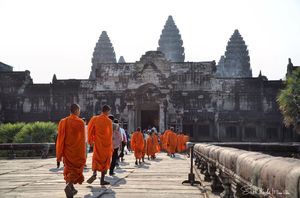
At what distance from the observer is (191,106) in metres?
32.0

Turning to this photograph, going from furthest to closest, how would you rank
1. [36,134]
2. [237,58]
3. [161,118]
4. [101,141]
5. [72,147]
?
[237,58] → [161,118] → [36,134] → [101,141] → [72,147]

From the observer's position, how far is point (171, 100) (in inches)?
1259

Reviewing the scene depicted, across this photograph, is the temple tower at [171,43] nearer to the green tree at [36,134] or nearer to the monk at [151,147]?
the green tree at [36,134]

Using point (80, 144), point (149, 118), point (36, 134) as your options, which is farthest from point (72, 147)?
point (149, 118)

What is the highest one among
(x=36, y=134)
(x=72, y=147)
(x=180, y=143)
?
(x=72, y=147)

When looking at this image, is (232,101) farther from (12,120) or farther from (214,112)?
(12,120)

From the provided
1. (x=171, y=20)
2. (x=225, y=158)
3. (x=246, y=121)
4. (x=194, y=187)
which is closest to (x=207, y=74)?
(x=246, y=121)

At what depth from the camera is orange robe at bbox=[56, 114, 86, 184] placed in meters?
6.73

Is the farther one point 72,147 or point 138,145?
point 138,145

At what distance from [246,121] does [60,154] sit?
2647 centimetres

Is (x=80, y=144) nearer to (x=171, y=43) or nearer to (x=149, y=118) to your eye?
(x=149, y=118)

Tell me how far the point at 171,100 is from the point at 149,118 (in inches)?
112

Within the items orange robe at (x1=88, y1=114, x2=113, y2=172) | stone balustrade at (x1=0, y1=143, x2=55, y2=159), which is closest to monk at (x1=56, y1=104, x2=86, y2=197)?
orange robe at (x1=88, y1=114, x2=113, y2=172)

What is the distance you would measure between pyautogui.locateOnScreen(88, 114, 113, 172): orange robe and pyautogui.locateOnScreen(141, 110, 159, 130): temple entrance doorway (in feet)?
78.3
